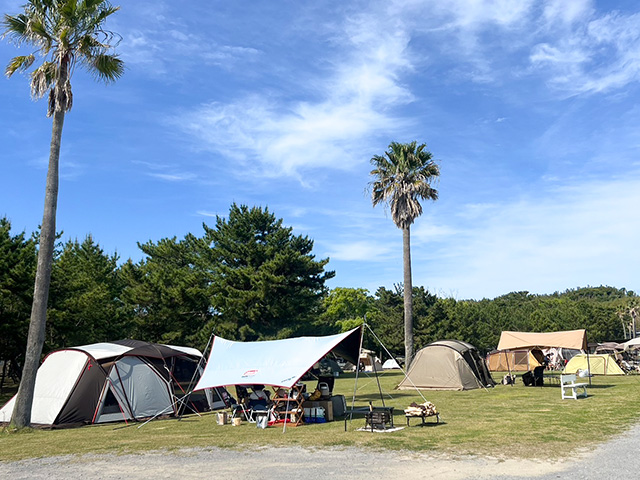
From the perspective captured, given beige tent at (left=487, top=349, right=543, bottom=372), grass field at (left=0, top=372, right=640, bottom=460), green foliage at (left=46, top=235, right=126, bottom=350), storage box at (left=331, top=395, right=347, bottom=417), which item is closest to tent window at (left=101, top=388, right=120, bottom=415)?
grass field at (left=0, top=372, right=640, bottom=460)

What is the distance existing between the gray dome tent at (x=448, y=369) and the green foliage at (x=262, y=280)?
13.1 meters

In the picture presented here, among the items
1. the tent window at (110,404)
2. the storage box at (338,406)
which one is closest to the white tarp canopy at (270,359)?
the storage box at (338,406)

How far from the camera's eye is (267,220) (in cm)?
3825

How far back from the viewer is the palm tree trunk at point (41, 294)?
13242 mm

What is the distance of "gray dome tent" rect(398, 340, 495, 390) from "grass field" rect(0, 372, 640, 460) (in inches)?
239

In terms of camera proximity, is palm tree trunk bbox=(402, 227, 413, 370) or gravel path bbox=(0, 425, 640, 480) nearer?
gravel path bbox=(0, 425, 640, 480)

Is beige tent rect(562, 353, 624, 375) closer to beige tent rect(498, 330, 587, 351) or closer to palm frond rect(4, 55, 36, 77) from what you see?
beige tent rect(498, 330, 587, 351)

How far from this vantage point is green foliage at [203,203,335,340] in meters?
34.6

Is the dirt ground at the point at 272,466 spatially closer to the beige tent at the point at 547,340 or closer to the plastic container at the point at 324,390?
the plastic container at the point at 324,390

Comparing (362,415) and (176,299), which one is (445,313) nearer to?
(176,299)

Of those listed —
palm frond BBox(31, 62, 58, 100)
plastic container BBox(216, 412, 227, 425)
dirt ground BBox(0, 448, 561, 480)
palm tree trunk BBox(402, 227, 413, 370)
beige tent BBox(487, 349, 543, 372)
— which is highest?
palm frond BBox(31, 62, 58, 100)

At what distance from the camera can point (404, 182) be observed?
2856 cm

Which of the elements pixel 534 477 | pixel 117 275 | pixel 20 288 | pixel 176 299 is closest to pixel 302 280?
pixel 176 299

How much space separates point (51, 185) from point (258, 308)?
21.8 m
